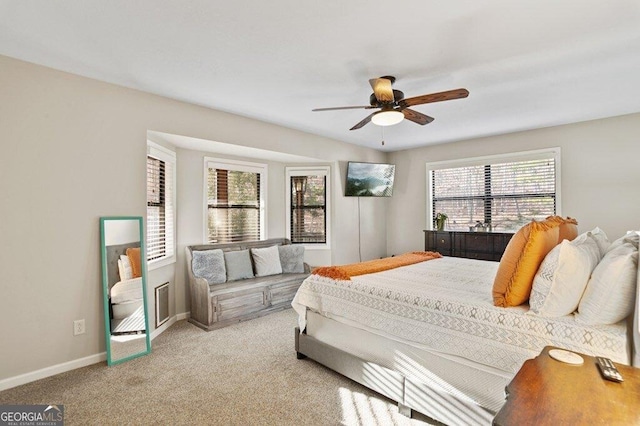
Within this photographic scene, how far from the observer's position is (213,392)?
8.05ft

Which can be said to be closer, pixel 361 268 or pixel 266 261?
pixel 361 268

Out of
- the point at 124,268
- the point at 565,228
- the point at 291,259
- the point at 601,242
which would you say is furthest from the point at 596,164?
the point at 124,268

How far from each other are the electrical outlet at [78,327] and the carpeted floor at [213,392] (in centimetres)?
33

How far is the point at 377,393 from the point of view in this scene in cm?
245

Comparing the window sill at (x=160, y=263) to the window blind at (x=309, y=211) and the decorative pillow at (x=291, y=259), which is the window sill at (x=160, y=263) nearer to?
the decorative pillow at (x=291, y=259)

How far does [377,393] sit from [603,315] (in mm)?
1551

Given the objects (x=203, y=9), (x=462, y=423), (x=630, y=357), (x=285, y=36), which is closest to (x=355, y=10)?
(x=285, y=36)

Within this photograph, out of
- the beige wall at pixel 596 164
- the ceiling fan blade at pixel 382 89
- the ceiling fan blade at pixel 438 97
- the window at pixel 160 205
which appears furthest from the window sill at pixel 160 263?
the beige wall at pixel 596 164

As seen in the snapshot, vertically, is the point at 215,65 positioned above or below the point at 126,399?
above

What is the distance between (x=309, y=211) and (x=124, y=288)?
3139mm

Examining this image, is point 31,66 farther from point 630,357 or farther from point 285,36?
point 630,357

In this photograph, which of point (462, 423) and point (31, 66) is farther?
point (31, 66)

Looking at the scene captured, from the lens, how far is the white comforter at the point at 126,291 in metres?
3.11

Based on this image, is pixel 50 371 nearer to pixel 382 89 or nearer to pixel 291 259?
pixel 291 259
